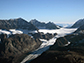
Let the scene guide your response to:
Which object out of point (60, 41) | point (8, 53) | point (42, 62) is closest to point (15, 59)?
point (8, 53)

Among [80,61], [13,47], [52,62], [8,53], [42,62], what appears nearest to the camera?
[80,61]

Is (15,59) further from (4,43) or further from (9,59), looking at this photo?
(4,43)

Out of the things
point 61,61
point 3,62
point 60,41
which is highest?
point 61,61

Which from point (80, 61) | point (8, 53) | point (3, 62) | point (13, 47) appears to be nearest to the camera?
point (80, 61)

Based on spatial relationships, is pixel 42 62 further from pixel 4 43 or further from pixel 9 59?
pixel 4 43

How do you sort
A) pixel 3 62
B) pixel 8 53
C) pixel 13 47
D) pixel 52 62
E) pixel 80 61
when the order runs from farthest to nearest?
pixel 13 47 < pixel 8 53 < pixel 3 62 < pixel 52 62 < pixel 80 61

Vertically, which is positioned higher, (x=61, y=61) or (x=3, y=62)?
(x=61, y=61)

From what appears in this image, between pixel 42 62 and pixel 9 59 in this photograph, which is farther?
pixel 9 59

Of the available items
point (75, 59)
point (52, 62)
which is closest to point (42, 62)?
point (52, 62)

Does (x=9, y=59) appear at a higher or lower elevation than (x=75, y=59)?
lower
